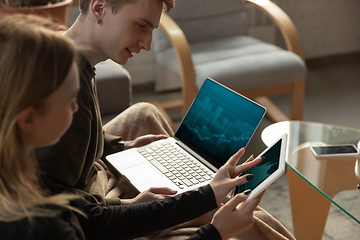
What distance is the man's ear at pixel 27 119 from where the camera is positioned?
64cm

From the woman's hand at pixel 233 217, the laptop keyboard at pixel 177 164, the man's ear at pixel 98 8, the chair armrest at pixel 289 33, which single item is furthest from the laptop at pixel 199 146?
the chair armrest at pixel 289 33

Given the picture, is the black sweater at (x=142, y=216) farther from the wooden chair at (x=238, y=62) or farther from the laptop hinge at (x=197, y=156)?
the wooden chair at (x=238, y=62)

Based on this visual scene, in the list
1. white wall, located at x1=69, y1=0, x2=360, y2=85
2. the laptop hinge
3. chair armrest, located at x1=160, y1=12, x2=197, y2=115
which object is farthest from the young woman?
white wall, located at x1=69, y1=0, x2=360, y2=85

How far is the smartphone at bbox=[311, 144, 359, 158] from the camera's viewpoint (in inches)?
55.4

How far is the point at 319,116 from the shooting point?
2.57 m

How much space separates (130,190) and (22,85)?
2.13 feet

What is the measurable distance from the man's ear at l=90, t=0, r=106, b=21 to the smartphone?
2.81 ft

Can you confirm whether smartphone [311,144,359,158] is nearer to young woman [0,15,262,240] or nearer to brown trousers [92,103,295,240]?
brown trousers [92,103,295,240]

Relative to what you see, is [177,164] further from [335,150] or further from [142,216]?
[335,150]

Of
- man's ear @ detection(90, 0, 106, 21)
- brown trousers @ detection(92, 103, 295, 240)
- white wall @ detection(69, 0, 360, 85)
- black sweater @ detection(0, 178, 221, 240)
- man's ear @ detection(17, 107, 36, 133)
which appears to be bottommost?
white wall @ detection(69, 0, 360, 85)

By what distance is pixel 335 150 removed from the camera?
1431 mm

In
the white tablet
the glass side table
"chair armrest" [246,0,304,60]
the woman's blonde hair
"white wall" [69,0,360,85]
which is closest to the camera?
the woman's blonde hair

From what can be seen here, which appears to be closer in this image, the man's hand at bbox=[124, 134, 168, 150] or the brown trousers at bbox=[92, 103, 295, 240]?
the brown trousers at bbox=[92, 103, 295, 240]

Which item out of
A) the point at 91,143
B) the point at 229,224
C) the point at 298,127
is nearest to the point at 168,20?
the point at 298,127
